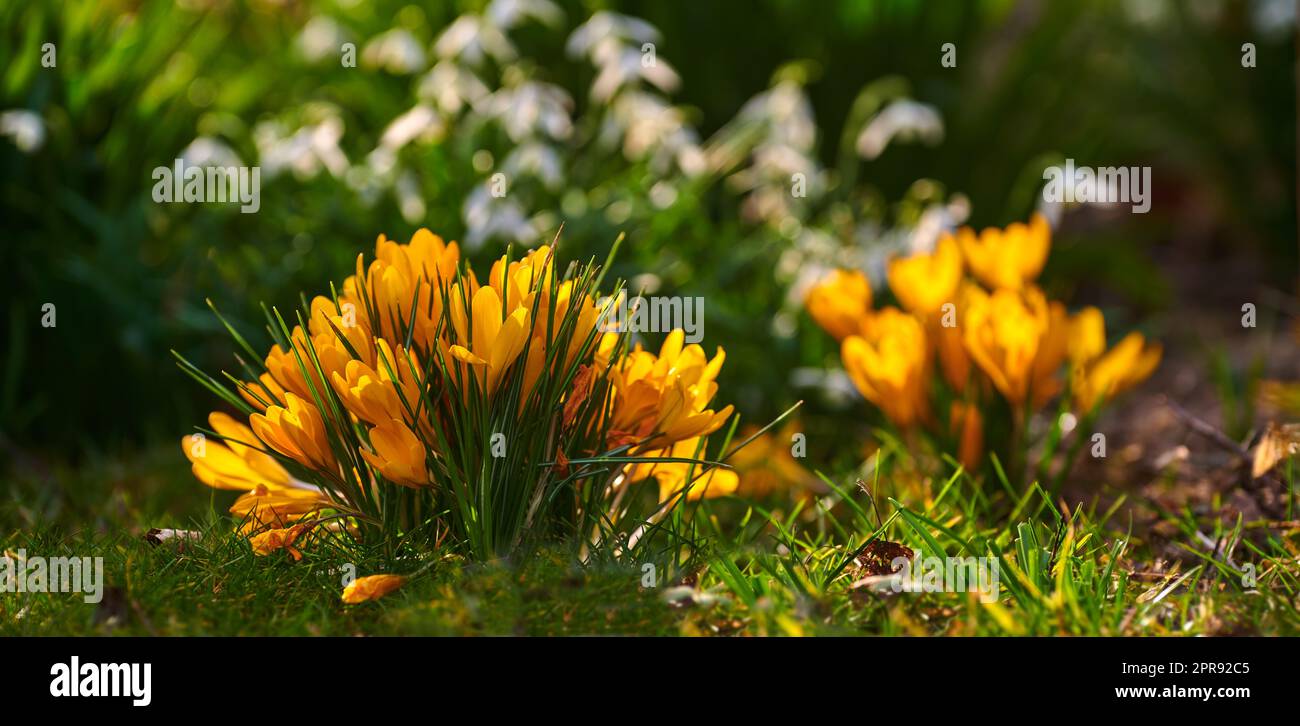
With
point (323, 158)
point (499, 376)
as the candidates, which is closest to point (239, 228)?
point (323, 158)

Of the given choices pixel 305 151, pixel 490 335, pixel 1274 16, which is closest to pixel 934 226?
pixel 305 151

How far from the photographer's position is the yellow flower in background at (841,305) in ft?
9.43

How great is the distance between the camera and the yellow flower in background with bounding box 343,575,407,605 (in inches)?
69.5

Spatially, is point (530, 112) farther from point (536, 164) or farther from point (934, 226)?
point (934, 226)

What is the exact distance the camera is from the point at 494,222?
10.2 ft

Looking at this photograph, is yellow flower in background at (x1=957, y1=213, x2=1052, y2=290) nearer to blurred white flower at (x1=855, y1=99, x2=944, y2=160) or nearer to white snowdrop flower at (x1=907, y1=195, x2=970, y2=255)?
white snowdrop flower at (x1=907, y1=195, x2=970, y2=255)

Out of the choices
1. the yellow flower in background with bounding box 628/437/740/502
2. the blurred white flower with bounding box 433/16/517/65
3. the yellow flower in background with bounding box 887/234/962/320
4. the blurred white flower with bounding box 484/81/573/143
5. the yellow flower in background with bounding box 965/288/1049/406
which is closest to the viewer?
the yellow flower in background with bounding box 628/437/740/502

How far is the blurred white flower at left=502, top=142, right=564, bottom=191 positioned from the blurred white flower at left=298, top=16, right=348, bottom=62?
97 centimetres

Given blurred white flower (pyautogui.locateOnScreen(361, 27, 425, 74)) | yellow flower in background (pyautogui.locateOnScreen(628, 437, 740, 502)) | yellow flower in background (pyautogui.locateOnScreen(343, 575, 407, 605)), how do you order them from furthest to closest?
blurred white flower (pyautogui.locateOnScreen(361, 27, 425, 74))
yellow flower in background (pyautogui.locateOnScreen(628, 437, 740, 502))
yellow flower in background (pyautogui.locateOnScreen(343, 575, 407, 605))

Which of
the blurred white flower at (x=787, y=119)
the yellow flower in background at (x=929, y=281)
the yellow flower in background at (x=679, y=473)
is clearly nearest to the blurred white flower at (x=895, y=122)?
the blurred white flower at (x=787, y=119)

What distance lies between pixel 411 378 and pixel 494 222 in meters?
1.32

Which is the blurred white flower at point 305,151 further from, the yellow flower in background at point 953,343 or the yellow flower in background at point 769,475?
the yellow flower in background at point 953,343

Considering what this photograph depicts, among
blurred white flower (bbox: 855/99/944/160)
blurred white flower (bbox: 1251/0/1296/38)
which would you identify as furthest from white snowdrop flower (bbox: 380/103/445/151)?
blurred white flower (bbox: 1251/0/1296/38)
